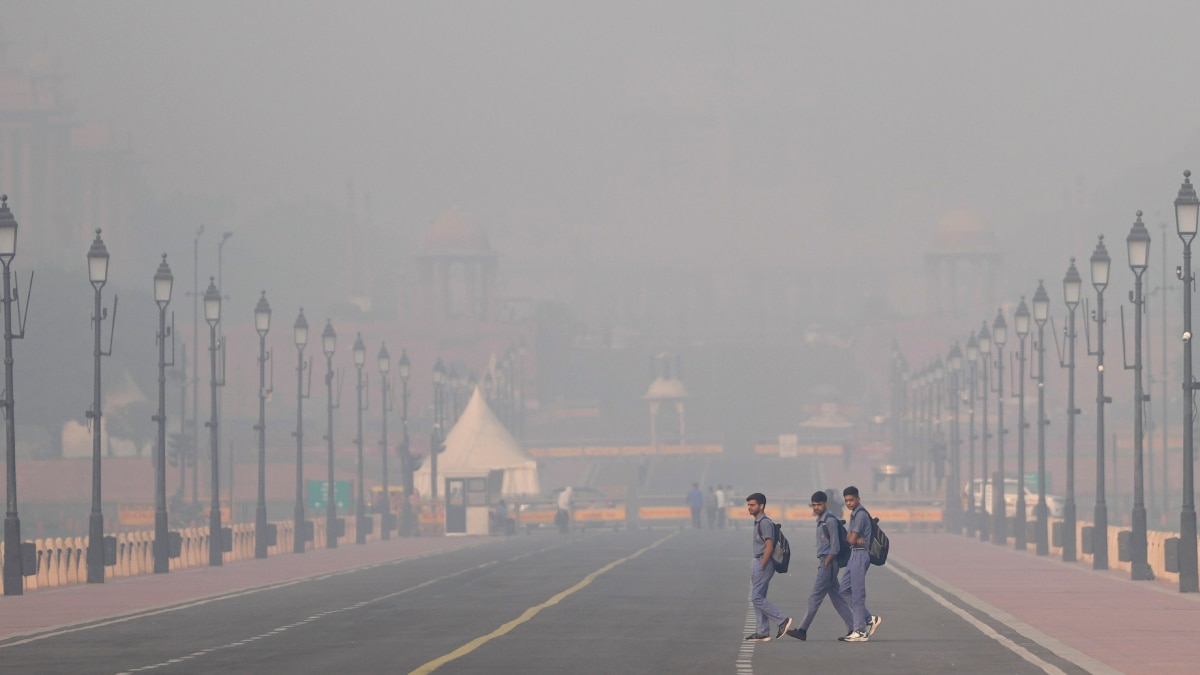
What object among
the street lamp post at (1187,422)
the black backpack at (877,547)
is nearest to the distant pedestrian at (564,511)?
the street lamp post at (1187,422)

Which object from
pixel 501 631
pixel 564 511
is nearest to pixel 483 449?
pixel 564 511

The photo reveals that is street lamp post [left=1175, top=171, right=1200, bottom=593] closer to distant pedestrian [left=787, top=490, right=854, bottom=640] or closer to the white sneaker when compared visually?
the white sneaker

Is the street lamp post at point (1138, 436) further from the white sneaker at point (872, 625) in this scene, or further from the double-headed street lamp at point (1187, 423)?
the white sneaker at point (872, 625)

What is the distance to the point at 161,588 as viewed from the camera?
1828 inches

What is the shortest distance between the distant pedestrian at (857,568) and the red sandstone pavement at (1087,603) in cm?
255

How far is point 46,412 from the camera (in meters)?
134

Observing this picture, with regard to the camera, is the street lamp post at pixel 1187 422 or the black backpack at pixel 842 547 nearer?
the black backpack at pixel 842 547

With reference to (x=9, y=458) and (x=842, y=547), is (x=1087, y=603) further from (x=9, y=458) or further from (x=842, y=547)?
(x=9, y=458)

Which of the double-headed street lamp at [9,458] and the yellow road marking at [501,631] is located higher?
the double-headed street lamp at [9,458]

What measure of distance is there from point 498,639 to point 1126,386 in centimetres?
17135

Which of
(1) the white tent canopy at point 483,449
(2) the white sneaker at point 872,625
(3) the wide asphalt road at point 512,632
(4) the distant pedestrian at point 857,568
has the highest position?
(1) the white tent canopy at point 483,449

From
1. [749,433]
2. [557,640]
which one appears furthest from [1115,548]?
[749,433]

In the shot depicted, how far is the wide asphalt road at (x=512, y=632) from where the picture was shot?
84.3 feet

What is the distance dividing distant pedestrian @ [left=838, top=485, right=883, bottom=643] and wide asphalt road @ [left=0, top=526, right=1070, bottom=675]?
1.37 ft
